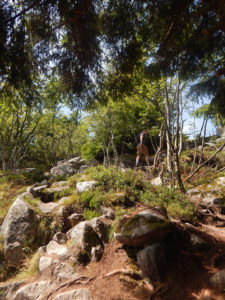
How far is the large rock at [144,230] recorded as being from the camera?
3125 mm

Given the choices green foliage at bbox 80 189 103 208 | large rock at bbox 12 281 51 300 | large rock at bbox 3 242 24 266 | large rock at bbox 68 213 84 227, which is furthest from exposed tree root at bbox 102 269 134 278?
large rock at bbox 3 242 24 266

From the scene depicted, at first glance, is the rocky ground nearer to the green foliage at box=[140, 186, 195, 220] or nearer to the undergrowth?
the green foliage at box=[140, 186, 195, 220]

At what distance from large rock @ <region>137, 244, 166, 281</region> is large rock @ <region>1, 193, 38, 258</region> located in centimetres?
339

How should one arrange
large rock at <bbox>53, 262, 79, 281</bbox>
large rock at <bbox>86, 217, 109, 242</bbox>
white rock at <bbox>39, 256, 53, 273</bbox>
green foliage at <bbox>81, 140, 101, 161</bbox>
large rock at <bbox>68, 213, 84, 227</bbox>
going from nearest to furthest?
1. large rock at <bbox>53, 262, 79, 281</bbox>
2. white rock at <bbox>39, 256, 53, 273</bbox>
3. large rock at <bbox>86, 217, 109, 242</bbox>
4. large rock at <bbox>68, 213, 84, 227</bbox>
5. green foliage at <bbox>81, 140, 101, 161</bbox>

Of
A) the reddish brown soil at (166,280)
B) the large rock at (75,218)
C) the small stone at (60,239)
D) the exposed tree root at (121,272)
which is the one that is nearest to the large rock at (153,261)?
the reddish brown soil at (166,280)

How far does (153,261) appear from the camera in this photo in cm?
281

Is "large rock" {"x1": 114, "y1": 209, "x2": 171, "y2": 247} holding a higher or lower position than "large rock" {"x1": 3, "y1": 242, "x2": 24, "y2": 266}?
higher

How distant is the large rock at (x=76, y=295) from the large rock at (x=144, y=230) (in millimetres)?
1126

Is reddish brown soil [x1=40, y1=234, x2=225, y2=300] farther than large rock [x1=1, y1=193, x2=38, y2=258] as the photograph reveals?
No

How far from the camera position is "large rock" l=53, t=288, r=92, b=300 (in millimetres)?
2600

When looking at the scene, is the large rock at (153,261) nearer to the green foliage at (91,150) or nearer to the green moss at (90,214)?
the green moss at (90,214)

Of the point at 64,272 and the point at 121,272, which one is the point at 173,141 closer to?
the point at 121,272

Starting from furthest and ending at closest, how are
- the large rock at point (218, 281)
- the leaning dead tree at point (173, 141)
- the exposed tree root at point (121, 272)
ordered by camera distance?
the leaning dead tree at point (173, 141) → the exposed tree root at point (121, 272) → the large rock at point (218, 281)

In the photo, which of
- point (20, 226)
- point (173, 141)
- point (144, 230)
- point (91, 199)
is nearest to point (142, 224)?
point (144, 230)
